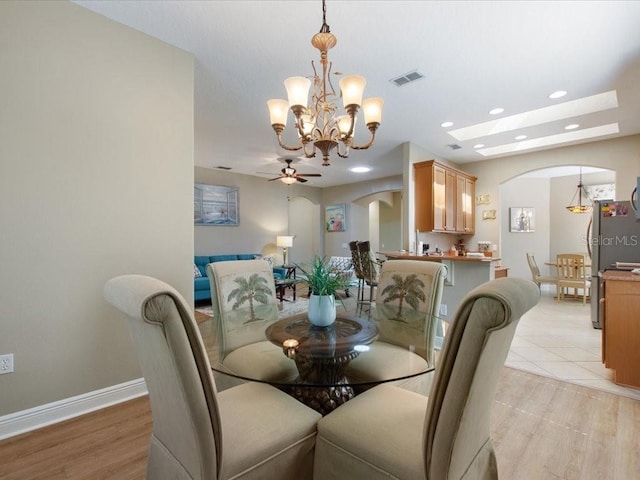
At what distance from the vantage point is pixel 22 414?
1.83 meters

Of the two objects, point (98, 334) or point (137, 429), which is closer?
point (137, 429)

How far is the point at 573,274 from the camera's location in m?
5.84

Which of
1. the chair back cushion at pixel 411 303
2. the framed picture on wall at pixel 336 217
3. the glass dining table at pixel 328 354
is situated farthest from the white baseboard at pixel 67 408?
the framed picture on wall at pixel 336 217

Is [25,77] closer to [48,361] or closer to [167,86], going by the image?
[167,86]

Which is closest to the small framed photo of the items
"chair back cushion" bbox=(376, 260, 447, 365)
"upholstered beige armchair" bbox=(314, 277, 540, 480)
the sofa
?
the sofa

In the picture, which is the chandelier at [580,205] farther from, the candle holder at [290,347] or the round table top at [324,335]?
the candle holder at [290,347]

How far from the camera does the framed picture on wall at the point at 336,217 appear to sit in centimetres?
867

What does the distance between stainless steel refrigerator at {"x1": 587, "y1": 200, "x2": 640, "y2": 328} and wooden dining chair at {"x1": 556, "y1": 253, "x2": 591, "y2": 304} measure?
6.11 ft

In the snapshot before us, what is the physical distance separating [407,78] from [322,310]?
2353mm

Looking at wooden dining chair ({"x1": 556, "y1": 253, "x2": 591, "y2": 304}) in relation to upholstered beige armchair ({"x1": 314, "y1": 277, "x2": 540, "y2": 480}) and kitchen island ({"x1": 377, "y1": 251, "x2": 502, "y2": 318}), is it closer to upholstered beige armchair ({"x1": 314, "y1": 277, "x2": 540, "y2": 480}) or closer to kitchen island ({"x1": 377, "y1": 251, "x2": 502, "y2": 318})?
kitchen island ({"x1": 377, "y1": 251, "x2": 502, "y2": 318})

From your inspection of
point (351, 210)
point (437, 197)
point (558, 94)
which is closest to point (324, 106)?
point (558, 94)

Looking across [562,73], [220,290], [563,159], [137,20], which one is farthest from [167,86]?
[563,159]

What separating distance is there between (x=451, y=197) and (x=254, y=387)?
468 cm

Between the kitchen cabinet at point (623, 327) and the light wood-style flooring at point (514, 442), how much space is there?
261 millimetres
